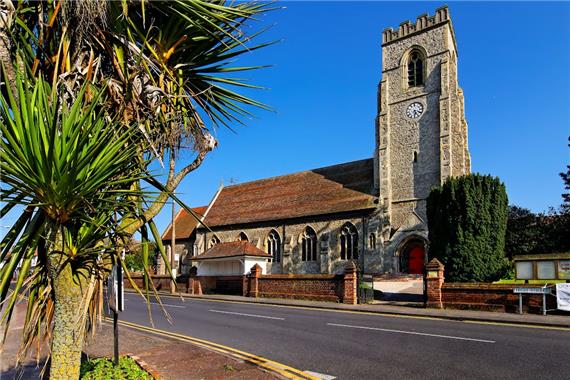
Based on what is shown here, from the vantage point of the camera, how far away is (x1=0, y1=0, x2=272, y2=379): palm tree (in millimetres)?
3484

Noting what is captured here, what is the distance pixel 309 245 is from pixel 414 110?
13533mm

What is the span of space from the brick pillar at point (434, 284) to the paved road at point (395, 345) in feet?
12.3

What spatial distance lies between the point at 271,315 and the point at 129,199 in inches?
451

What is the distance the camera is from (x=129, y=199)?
442 cm

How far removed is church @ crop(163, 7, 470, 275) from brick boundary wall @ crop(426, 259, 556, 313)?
46.1 ft

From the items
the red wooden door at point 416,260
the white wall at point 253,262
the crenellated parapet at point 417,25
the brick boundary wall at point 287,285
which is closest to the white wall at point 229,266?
the white wall at point 253,262

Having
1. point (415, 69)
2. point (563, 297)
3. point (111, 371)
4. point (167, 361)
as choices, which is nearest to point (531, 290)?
point (563, 297)

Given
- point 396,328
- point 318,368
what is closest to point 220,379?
point 318,368

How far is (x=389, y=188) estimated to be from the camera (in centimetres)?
3372

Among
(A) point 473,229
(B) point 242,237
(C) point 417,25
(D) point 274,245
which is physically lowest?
(D) point 274,245

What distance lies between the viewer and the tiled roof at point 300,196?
3584 centimetres

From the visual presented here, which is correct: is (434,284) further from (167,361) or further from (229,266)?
(229,266)

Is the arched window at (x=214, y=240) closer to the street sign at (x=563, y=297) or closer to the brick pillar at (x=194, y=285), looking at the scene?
the brick pillar at (x=194, y=285)

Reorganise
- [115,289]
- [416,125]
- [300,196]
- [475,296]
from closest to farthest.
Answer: [115,289], [475,296], [416,125], [300,196]
